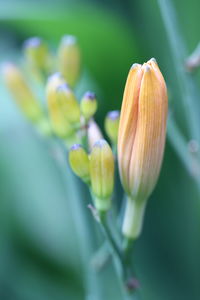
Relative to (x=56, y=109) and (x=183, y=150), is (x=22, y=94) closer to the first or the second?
(x=56, y=109)

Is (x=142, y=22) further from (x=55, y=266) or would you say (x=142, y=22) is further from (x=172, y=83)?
(x=55, y=266)

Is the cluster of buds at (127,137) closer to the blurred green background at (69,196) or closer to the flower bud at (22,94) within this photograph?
the flower bud at (22,94)

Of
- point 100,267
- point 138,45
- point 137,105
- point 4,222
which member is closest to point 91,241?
point 100,267

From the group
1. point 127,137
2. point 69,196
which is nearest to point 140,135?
point 127,137

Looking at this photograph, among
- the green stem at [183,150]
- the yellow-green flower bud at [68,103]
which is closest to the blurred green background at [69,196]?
the green stem at [183,150]

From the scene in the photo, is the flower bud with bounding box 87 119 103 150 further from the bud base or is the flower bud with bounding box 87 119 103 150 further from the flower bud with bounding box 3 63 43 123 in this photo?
the flower bud with bounding box 3 63 43 123

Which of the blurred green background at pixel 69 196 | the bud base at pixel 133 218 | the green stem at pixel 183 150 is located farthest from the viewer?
the blurred green background at pixel 69 196
